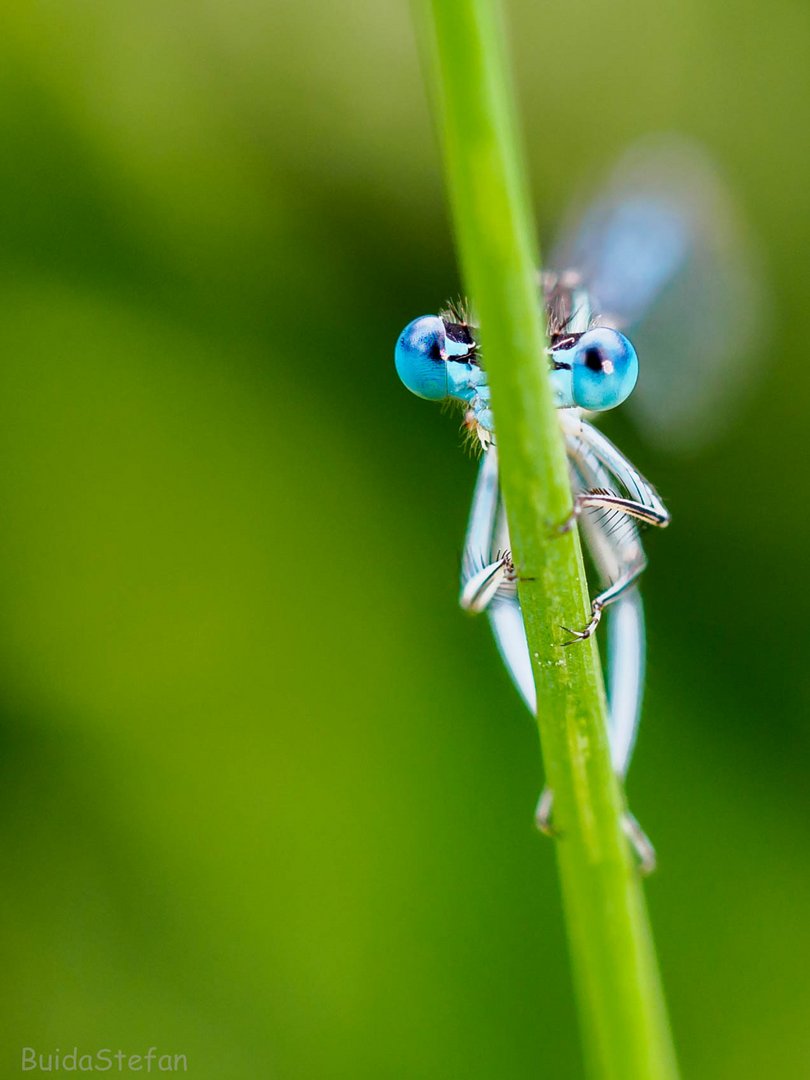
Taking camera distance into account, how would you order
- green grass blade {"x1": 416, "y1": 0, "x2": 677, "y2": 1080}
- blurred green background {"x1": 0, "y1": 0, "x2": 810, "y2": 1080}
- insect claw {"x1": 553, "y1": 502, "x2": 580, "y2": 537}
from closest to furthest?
green grass blade {"x1": 416, "y1": 0, "x2": 677, "y2": 1080}
insect claw {"x1": 553, "y1": 502, "x2": 580, "y2": 537}
blurred green background {"x1": 0, "y1": 0, "x2": 810, "y2": 1080}

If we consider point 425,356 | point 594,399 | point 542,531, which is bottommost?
point 542,531

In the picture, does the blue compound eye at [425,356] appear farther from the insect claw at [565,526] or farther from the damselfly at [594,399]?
the insect claw at [565,526]

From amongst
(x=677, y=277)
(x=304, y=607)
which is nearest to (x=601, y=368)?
(x=304, y=607)

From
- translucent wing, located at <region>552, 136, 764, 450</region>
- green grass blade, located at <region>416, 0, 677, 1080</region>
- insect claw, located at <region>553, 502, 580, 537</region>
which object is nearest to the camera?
green grass blade, located at <region>416, 0, 677, 1080</region>

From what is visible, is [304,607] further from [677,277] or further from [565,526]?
[565,526]

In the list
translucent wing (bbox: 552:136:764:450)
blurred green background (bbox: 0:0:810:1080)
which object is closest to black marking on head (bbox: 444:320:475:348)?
translucent wing (bbox: 552:136:764:450)

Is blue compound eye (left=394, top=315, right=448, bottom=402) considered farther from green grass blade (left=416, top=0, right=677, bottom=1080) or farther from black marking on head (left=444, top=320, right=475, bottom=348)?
green grass blade (left=416, top=0, right=677, bottom=1080)

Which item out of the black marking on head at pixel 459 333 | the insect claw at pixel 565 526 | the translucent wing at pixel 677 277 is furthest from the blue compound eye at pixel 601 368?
the translucent wing at pixel 677 277
